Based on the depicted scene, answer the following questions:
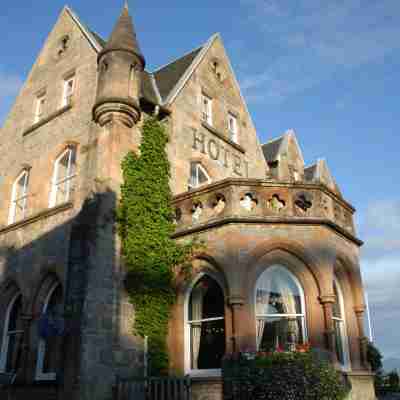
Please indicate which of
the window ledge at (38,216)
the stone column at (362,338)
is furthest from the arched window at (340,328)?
the window ledge at (38,216)

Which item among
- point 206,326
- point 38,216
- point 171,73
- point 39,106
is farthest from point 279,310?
point 39,106

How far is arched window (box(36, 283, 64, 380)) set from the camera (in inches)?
484

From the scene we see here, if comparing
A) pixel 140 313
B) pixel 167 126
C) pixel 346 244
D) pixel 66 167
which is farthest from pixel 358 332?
pixel 66 167

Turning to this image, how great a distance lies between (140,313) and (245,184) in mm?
4189

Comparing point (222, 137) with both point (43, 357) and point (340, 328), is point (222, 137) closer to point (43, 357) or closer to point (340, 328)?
point (340, 328)

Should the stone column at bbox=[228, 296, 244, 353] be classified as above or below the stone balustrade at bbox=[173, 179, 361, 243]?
below

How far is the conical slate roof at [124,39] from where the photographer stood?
14.9 metres

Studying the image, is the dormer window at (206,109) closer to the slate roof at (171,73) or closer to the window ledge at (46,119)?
the slate roof at (171,73)

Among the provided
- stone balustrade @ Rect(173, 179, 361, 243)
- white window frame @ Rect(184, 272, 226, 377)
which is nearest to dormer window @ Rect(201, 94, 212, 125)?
stone balustrade @ Rect(173, 179, 361, 243)

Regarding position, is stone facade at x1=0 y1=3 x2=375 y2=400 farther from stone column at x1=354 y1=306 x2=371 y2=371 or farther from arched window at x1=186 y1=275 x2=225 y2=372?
arched window at x1=186 y1=275 x2=225 y2=372

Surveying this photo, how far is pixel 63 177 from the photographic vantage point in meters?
15.8

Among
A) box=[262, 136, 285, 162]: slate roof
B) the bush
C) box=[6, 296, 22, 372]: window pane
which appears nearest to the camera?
the bush

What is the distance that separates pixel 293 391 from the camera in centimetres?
898

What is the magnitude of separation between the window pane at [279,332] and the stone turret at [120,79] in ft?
22.0
